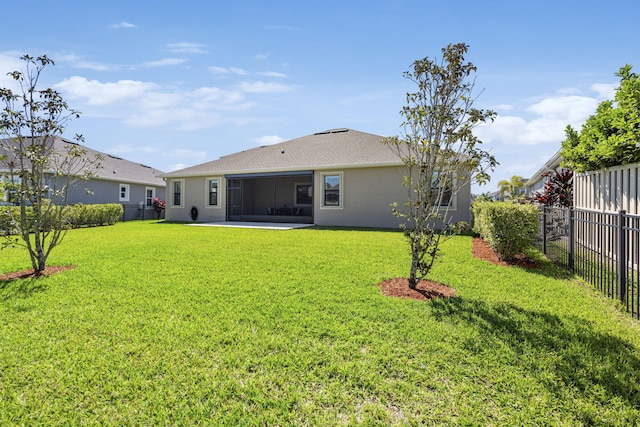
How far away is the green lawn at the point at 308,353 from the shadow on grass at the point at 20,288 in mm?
40

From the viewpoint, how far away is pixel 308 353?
9.91 feet

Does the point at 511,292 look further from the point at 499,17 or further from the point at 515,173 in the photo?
the point at 515,173

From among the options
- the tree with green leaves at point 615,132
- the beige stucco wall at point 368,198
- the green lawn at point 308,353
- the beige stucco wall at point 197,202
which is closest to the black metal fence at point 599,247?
the green lawn at point 308,353

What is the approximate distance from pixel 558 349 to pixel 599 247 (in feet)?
13.7

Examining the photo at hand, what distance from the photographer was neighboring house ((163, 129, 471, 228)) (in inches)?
581

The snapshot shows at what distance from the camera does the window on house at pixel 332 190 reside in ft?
51.7

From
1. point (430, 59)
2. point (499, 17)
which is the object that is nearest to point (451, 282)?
point (430, 59)

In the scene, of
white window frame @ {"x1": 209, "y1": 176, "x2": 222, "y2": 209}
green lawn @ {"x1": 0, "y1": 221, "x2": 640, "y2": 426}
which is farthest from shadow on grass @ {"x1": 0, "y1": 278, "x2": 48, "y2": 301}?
white window frame @ {"x1": 209, "y1": 176, "x2": 222, "y2": 209}

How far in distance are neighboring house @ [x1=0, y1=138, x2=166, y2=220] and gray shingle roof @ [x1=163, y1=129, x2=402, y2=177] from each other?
490cm

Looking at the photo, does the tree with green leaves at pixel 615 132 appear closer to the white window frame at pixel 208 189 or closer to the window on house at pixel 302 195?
the window on house at pixel 302 195

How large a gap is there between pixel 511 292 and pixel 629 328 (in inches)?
55.4

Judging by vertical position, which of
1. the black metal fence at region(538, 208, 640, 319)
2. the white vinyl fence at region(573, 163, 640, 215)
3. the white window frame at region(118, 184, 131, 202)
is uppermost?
the white window frame at region(118, 184, 131, 202)

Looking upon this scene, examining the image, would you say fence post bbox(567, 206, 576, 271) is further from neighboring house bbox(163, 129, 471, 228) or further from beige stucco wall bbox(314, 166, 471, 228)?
beige stucco wall bbox(314, 166, 471, 228)

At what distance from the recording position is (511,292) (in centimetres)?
493
